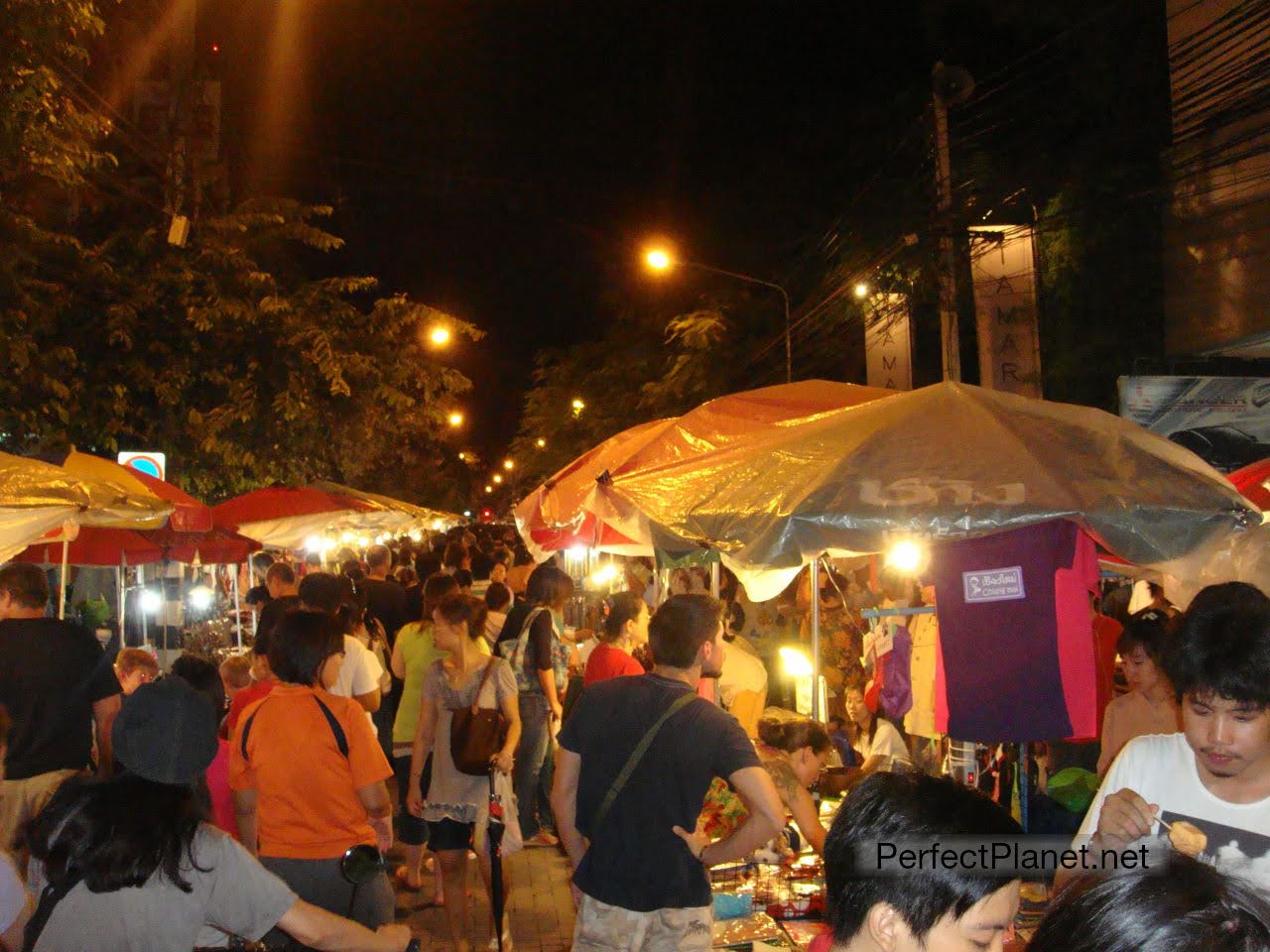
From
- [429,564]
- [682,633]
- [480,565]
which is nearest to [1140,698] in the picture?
[682,633]

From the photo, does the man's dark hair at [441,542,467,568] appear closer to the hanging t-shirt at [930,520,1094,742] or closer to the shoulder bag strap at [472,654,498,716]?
the shoulder bag strap at [472,654,498,716]

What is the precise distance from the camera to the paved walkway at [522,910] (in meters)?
7.24

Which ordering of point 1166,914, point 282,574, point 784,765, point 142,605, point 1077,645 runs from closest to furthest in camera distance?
point 1166,914, point 1077,645, point 784,765, point 282,574, point 142,605

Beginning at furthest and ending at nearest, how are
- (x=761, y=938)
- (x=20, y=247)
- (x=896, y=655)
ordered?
(x=20, y=247) < (x=896, y=655) < (x=761, y=938)

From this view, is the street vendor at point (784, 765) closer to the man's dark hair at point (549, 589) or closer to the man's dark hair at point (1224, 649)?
the man's dark hair at point (549, 589)

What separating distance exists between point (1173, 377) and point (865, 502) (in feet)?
27.4

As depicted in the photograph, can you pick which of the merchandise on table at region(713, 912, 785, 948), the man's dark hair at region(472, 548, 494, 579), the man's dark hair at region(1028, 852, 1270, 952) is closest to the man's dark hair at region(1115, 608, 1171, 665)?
the merchandise on table at region(713, 912, 785, 948)

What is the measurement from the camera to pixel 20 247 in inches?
524

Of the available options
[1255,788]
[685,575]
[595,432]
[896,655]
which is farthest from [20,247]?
[595,432]

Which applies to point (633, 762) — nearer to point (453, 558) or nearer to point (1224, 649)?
point (1224, 649)

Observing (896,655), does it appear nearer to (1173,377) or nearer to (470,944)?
(470,944)

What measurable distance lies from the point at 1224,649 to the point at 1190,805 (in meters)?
0.43

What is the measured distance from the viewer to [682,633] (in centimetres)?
432

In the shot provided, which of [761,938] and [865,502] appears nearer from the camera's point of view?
[865,502]
